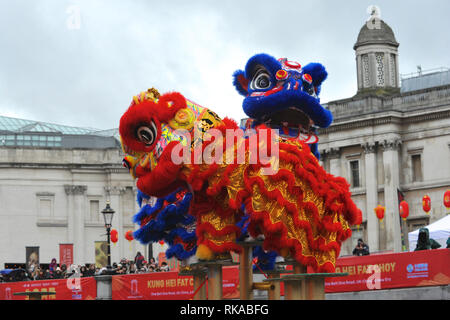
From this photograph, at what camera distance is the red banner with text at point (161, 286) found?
27719mm

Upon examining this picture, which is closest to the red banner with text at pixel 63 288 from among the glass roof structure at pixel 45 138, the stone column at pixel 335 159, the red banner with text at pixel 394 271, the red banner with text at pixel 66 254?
the red banner with text at pixel 394 271

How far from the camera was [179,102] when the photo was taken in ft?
58.0

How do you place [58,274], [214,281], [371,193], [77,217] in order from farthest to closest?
[77,217] < [371,193] < [58,274] < [214,281]

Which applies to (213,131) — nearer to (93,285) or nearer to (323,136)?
(93,285)

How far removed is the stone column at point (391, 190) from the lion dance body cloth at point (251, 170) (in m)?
46.2

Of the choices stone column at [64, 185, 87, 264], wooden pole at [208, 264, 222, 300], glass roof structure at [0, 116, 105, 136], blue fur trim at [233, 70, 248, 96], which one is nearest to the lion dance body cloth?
blue fur trim at [233, 70, 248, 96]

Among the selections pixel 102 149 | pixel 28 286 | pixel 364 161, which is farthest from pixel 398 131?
pixel 28 286

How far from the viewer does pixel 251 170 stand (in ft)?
54.4

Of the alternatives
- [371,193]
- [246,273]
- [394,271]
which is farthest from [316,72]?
[371,193]

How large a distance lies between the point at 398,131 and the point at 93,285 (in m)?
37.1

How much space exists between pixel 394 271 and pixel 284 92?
8.78 meters

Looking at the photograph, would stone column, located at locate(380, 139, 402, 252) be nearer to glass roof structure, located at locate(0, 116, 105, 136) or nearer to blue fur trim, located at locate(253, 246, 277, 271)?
glass roof structure, located at locate(0, 116, 105, 136)

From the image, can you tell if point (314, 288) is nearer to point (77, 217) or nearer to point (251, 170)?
point (251, 170)
